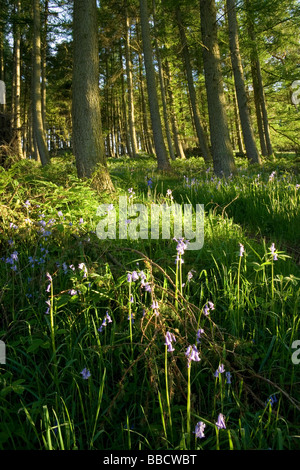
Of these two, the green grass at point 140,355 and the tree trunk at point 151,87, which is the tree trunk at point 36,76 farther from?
the green grass at point 140,355

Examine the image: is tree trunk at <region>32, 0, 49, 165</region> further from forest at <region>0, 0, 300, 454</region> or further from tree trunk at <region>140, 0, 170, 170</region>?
forest at <region>0, 0, 300, 454</region>

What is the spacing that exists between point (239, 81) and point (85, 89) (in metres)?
7.61

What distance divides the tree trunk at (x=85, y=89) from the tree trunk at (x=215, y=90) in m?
3.14

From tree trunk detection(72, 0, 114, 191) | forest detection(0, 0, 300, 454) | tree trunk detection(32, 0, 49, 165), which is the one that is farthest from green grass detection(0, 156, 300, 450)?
tree trunk detection(32, 0, 49, 165)

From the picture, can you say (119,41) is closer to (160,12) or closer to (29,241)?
(160,12)

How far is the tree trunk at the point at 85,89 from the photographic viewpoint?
17.0ft

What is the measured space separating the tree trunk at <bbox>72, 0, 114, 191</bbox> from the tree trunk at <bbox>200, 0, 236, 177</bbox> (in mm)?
3144

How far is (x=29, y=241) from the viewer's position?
327 centimetres

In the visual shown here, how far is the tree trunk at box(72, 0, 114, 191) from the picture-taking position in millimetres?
5188

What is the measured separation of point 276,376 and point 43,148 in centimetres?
1361

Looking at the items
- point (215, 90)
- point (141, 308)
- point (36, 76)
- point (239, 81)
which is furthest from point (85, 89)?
point (36, 76)

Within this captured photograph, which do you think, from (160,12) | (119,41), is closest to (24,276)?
(160,12)

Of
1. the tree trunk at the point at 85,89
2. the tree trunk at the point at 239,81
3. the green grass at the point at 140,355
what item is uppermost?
the tree trunk at the point at 239,81

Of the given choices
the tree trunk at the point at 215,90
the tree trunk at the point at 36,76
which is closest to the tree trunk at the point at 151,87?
the tree trunk at the point at 215,90
